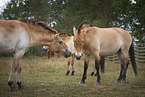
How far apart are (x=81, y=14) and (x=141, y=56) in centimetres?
1387

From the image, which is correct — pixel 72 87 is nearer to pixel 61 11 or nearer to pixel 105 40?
pixel 105 40

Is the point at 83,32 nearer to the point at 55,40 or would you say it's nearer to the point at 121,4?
the point at 55,40

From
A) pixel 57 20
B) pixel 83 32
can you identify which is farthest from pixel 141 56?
pixel 57 20

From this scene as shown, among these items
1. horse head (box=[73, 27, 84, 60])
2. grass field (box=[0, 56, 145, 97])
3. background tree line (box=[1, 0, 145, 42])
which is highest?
background tree line (box=[1, 0, 145, 42])

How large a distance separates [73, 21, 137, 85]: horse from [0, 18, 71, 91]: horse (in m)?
0.72

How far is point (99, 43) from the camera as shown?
604cm

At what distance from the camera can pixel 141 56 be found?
1325 centimetres

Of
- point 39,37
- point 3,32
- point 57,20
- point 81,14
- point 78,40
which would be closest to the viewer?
point 3,32

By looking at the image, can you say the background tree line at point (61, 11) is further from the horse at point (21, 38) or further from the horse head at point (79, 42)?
the horse at point (21, 38)

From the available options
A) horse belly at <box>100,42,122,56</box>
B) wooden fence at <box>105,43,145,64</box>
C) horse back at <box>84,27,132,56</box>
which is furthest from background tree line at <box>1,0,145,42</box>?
horse belly at <box>100,42,122,56</box>

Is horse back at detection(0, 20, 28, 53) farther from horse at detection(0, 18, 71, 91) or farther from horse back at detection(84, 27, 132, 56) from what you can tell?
horse back at detection(84, 27, 132, 56)

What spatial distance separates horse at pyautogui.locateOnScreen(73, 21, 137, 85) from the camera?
579 cm

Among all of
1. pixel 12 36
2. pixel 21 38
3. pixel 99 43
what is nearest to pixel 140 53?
pixel 99 43

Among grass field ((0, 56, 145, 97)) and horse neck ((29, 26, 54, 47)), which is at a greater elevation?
horse neck ((29, 26, 54, 47))
